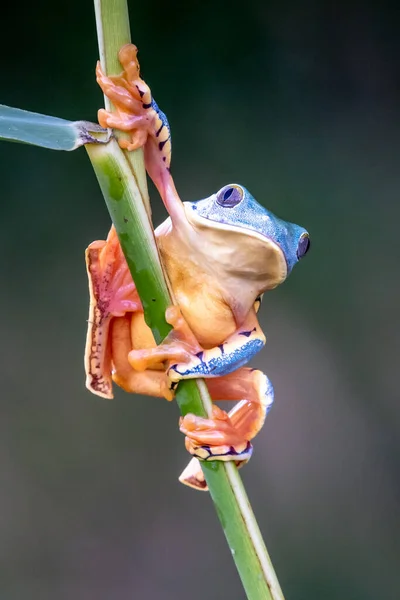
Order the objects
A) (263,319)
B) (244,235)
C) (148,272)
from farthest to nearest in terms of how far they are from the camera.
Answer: (263,319) < (244,235) < (148,272)

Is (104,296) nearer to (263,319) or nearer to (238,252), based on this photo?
(238,252)

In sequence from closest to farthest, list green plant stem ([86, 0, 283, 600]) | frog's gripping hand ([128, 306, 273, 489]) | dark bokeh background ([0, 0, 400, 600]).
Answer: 1. green plant stem ([86, 0, 283, 600])
2. frog's gripping hand ([128, 306, 273, 489])
3. dark bokeh background ([0, 0, 400, 600])

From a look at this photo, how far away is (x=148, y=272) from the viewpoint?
0.51m

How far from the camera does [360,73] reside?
1.97 meters

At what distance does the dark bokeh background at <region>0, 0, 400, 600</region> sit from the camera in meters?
1.95

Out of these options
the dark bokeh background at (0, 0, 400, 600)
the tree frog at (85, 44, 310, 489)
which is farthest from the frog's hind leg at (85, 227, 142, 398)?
the dark bokeh background at (0, 0, 400, 600)

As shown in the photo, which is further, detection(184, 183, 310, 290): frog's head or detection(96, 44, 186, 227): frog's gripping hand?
detection(184, 183, 310, 290): frog's head

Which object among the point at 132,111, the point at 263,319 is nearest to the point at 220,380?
the point at 132,111

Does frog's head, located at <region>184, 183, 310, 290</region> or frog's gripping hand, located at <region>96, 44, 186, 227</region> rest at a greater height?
frog's gripping hand, located at <region>96, 44, 186, 227</region>

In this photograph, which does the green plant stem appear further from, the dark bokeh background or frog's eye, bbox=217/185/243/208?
the dark bokeh background

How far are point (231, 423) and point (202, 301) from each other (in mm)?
119

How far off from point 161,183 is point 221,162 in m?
1.41

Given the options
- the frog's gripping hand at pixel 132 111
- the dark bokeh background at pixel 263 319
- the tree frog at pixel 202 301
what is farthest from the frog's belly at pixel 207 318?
the dark bokeh background at pixel 263 319

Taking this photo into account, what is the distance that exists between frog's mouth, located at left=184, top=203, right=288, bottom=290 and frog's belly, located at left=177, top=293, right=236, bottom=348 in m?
0.03
